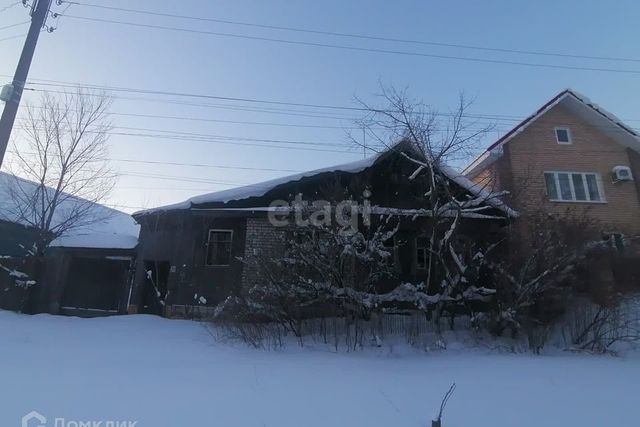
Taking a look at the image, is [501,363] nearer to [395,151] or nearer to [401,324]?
[401,324]

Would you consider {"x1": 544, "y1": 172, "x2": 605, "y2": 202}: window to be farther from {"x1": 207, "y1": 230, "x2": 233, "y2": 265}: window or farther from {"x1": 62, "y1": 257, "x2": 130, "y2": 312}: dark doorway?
{"x1": 62, "y1": 257, "x2": 130, "y2": 312}: dark doorway

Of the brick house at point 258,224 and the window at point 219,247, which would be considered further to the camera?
the window at point 219,247

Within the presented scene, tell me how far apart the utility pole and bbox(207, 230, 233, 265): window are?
6719mm

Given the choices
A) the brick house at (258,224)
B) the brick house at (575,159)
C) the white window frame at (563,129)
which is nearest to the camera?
the brick house at (258,224)

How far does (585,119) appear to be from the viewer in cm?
1738

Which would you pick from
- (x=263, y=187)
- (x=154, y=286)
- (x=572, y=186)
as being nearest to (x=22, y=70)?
(x=263, y=187)

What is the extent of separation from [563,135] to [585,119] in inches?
53.9

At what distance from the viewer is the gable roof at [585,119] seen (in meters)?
16.5

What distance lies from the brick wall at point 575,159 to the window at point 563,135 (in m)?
0.17

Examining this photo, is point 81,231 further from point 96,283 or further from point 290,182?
point 290,182

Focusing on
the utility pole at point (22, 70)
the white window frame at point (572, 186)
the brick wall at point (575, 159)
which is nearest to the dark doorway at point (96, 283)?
the utility pole at point (22, 70)

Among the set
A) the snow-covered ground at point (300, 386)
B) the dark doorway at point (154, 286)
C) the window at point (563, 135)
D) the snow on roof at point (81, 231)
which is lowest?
the snow-covered ground at point (300, 386)

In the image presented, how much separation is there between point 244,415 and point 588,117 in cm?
1904

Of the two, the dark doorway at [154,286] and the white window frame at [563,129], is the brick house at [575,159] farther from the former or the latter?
the dark doorway at [154,286]
